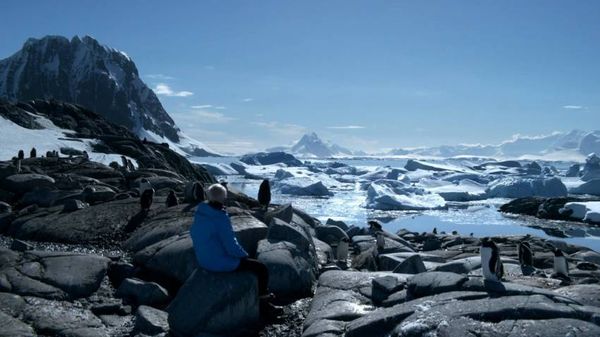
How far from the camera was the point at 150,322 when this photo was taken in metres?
5.52

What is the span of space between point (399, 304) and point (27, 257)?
4940 millimetres

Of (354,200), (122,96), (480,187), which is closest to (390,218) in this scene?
(354,200)

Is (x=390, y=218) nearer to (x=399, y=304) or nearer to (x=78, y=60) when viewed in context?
(x=399, y=304)

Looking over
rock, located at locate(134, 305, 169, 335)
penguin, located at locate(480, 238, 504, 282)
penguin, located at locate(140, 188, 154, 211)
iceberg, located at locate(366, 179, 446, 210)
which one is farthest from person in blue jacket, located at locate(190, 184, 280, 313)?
iceberg, located at locate(366, 179, 446, 210)

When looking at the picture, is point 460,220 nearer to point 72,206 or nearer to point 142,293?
point 72,206

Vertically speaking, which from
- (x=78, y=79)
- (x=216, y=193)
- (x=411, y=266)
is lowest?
(x=411, y=266)

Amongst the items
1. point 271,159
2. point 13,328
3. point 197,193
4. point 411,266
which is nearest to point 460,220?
Answer: point 197,193

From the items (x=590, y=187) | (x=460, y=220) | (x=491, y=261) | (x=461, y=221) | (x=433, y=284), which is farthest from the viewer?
(x=590, y=187)

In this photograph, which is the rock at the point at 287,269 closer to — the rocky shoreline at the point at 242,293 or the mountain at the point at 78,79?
the rocky shoreline at the point at 242,293

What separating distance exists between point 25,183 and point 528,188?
182 ft

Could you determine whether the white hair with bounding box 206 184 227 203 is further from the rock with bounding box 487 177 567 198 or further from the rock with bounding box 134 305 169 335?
the rock with bounding box 487 177 567 198

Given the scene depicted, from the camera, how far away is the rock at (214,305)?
17.7 feet

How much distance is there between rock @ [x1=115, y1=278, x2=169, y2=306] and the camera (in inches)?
248

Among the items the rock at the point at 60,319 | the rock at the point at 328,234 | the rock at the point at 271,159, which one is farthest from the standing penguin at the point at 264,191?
the rock at the point at 271,159
